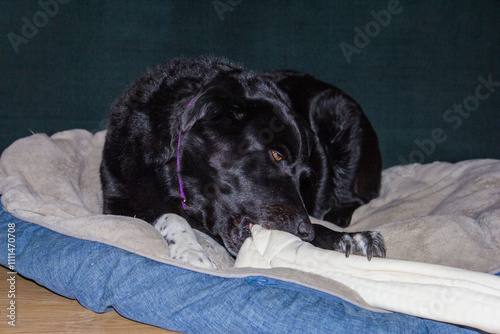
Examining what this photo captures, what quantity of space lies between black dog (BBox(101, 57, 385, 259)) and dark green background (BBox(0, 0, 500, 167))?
4.16 ft

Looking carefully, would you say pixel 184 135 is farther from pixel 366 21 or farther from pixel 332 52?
pixel 366 21

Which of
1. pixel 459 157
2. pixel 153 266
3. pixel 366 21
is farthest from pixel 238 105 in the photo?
pixel 459 157

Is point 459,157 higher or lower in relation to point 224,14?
lower

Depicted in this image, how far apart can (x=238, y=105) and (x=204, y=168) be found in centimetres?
32

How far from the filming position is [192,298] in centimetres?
142

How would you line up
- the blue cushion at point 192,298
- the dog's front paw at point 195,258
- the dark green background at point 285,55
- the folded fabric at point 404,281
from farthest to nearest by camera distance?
the dark green background at point 285,55
the dog's front paw at point 195,258
the blue cushion at point 192,298
the folded fabric at point 404,281

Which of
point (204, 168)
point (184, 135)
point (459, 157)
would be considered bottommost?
point (459, 157)

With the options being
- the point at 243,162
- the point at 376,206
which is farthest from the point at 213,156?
the point at 376,206

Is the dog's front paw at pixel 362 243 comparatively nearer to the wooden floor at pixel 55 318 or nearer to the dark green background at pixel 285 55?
the wooden floor at pixel 55 318

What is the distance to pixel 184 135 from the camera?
197cm

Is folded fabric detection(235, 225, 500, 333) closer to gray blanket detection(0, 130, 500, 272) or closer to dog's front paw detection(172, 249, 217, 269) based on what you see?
dog's front paw detection(172, 249, 217, 269)

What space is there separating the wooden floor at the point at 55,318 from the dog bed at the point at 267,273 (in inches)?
2.7

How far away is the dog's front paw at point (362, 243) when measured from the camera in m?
1.72

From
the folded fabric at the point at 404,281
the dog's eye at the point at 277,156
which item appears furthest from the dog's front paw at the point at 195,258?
the dog's eye at the point at 277,156
